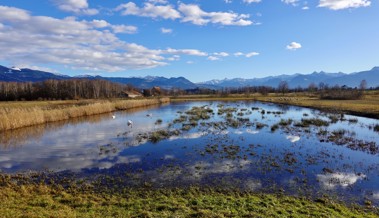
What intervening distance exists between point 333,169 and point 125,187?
12.0 m

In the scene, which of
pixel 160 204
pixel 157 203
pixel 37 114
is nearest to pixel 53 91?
pixel 37 114

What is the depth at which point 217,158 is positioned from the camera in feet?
59.6

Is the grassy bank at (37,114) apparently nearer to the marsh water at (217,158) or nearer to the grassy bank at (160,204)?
the marsh water at (217,158)

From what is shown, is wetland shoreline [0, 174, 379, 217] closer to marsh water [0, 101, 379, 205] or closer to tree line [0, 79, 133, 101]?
marsh water [0, 101, 379, 205]

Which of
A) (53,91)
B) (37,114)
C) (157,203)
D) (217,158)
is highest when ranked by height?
(53,91)

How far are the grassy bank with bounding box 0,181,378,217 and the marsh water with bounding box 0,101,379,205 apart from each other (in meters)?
1.28

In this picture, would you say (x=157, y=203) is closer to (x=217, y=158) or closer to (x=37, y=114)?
(x=217, y=158)

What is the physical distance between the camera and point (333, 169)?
51.9 ft

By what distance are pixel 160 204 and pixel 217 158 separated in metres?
8.75

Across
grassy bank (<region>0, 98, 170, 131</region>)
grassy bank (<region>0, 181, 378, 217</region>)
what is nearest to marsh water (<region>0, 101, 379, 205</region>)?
grassy bank (<region>0, 181, 378, 217</region>)

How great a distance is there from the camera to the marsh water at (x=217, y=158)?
13352mm

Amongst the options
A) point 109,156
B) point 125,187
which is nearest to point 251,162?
point 125,187

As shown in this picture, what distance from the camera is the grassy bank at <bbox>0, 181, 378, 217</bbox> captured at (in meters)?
8.91

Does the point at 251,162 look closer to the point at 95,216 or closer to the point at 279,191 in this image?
the point at 279,191
